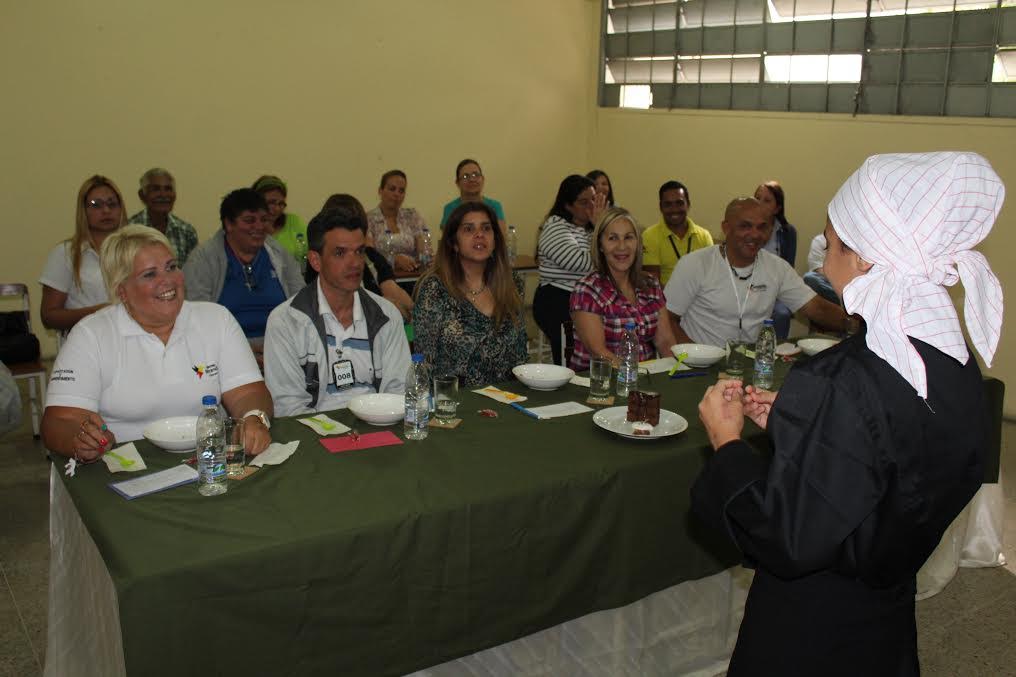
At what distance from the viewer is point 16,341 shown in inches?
170

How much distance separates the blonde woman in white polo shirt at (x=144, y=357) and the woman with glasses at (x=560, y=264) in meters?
2.24

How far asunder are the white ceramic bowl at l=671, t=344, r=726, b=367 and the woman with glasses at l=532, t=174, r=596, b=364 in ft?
4.10

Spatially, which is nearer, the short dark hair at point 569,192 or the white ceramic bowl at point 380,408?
the white ceramic bowl at point 380,408

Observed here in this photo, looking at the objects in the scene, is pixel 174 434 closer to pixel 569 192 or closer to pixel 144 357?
pixel 144 357

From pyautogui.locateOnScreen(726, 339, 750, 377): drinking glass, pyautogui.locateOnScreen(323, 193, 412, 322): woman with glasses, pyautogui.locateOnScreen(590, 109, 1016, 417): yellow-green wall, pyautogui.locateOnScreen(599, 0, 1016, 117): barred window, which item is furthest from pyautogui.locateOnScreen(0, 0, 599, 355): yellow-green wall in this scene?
pyautogui.locateOnScreen(726, 339, 750, 377): drinking glass

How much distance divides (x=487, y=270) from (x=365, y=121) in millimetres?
4119

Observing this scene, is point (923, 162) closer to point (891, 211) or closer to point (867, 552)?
point (891, 211)

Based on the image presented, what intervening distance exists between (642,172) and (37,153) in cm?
493

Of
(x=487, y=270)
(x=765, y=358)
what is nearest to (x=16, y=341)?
(x=487, y=270)

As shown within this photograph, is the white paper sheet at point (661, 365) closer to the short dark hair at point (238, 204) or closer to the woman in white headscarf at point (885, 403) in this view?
the woman in white headscarf at point (885, 403)

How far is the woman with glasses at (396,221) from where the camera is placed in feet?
20.0

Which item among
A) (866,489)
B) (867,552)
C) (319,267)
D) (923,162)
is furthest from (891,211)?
(319,267)

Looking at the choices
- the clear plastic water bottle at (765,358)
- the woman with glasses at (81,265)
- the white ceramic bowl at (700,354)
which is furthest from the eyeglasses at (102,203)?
the clear plastic water bottle at (765,358)

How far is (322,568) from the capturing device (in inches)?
69.5
